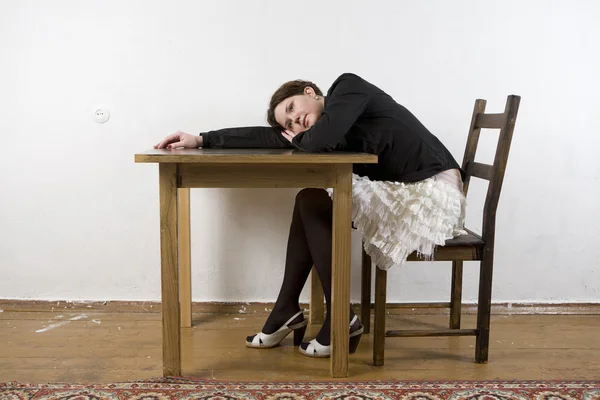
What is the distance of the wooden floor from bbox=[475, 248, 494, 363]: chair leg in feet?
0.16

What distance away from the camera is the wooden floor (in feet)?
6.25

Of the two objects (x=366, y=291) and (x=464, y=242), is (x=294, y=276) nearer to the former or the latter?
(x=366, y=291)

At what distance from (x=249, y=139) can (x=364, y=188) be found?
1.61 feet

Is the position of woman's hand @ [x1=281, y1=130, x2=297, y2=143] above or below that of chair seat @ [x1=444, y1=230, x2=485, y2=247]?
above

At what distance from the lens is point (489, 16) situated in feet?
8.07

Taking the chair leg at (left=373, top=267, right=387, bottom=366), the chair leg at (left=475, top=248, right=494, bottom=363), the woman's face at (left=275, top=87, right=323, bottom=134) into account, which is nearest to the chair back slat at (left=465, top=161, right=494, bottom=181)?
the chair leg at (left=475, top=248, right=494, bottom=363)

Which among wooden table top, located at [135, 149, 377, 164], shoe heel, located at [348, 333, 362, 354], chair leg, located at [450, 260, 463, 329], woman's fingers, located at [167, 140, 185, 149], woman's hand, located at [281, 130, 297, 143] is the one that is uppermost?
woman's hand, located at [281, 130, 297, 143]

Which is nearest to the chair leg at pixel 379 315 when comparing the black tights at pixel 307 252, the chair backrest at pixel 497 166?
the black tights at pixel 307 252

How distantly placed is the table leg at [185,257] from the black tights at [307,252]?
40 centimetres

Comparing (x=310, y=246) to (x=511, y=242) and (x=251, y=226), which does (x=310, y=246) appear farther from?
(x=511, y=242)

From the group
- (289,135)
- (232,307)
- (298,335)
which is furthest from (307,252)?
(232,307)

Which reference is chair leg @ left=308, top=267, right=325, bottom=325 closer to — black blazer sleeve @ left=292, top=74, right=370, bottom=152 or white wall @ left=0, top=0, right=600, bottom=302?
white wall @ left=0, top=0, right=600, bottom=302

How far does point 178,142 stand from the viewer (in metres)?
2.07

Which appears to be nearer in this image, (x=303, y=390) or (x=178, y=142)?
(x=303, y=390)
